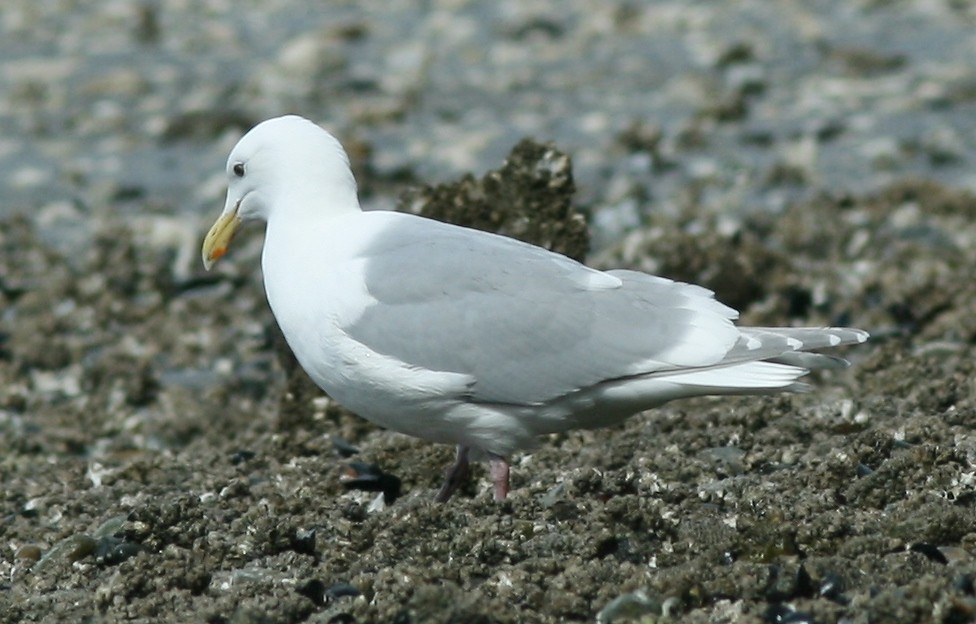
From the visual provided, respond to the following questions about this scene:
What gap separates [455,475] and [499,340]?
0.64 meters

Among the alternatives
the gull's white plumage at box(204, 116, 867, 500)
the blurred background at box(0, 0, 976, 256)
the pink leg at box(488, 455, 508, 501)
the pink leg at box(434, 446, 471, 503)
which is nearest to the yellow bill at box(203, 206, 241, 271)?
the gull's white plumage at box(204, 116, 867, 500)

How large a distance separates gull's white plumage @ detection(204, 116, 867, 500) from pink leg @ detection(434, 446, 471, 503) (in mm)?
156

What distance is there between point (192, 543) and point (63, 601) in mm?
558

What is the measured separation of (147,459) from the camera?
7.32 m

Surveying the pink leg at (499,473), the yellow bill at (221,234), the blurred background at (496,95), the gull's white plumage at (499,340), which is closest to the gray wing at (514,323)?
the gull's white plumage at (499,340)

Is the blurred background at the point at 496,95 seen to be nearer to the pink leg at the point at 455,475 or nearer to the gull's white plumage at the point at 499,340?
the pink leg at the point at 455,475

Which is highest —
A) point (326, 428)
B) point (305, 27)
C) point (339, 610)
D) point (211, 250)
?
point (305, 27)

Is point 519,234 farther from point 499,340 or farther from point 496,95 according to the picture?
point 496,95

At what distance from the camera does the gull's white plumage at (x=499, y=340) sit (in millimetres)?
5738

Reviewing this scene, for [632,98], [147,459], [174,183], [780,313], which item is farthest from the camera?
[632,98]

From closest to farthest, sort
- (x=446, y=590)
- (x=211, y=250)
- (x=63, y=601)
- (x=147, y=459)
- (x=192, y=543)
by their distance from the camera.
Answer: (x=446, y=590)
(x=63, y=601)
(x=192, y=543)
(x=211, y=250)
(x=147, y=459)

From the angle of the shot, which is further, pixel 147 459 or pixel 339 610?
pixel 147 459

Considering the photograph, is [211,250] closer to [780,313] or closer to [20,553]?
[20,553]

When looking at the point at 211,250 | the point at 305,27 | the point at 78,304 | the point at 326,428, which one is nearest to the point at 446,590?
the point at 211,250
